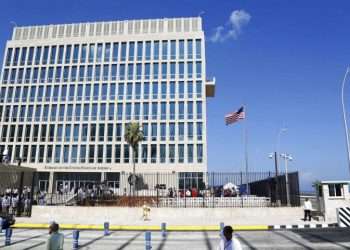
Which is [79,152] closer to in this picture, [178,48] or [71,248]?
[178,48]

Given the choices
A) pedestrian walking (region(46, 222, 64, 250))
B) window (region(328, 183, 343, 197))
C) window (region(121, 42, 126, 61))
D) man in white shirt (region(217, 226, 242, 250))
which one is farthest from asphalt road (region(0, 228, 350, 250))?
window (region(121, 42, 126, 61))

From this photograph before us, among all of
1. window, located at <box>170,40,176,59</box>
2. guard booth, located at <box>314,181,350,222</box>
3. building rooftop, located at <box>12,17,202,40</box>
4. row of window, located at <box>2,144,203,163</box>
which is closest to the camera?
guard booth, located at <box>314,181,350,222</box>

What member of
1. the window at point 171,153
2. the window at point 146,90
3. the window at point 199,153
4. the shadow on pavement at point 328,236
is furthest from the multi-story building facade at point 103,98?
the shadow on pavement at point 328,236

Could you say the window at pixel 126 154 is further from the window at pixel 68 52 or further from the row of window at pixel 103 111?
the window at pixel 68 52

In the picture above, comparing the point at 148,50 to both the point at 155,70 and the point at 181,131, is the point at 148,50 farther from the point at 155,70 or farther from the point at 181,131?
the point at 181,131

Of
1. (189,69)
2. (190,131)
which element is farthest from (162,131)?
(189,69)

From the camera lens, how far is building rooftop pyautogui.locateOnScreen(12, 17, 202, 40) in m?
58.5

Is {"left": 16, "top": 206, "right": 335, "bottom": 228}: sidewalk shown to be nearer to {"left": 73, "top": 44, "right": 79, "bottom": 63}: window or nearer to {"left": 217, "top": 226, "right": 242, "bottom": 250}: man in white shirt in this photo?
{"left": 217, "top": 226, "right": 242, "bottom": 250}: man in white shirt

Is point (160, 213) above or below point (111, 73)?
below

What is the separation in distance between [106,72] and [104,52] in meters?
4.18

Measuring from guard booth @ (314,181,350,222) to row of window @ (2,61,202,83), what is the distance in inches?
1485

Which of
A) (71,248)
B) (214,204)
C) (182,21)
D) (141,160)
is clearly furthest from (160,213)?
(182,21)

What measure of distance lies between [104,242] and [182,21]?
52272 millimetres

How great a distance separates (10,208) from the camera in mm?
24750
